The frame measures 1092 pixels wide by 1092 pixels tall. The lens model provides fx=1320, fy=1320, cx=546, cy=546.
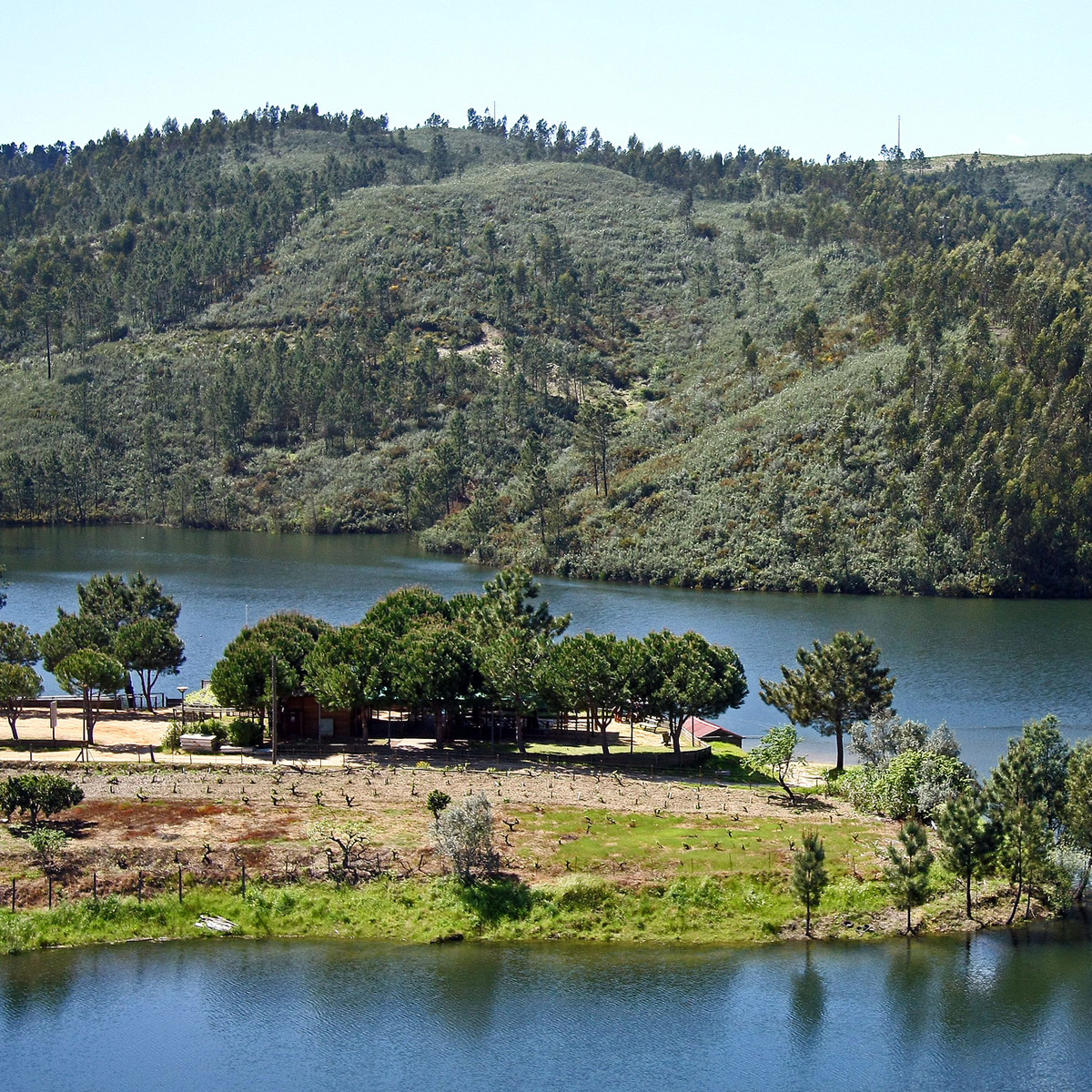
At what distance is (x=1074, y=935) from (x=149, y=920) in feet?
143

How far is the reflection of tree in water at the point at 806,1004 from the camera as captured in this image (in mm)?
54969

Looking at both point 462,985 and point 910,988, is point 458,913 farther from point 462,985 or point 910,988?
point 910,988

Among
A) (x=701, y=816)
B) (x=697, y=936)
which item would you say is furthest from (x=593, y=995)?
(x=701, y=816)

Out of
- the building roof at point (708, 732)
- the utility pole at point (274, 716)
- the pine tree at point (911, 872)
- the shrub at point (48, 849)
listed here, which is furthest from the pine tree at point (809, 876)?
the shrub at point (48, 849)

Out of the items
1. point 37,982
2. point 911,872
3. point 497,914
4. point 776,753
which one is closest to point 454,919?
point 497,914

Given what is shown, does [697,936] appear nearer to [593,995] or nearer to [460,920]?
[593,995]

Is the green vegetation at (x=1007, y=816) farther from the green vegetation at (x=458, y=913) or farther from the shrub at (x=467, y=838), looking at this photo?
the shrub at (x=467, y=838)

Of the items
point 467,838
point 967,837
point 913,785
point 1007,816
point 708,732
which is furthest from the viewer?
point 708,732

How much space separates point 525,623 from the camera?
296ft

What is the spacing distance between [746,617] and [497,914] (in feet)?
272

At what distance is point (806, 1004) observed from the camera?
186 ft

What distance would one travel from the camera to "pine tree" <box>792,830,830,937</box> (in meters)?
60.8

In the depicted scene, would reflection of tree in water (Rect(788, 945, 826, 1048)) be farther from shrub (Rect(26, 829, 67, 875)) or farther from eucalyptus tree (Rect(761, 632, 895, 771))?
shrub (Rect(26, 829, 67, 875))

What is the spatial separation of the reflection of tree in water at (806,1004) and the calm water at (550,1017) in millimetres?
84
